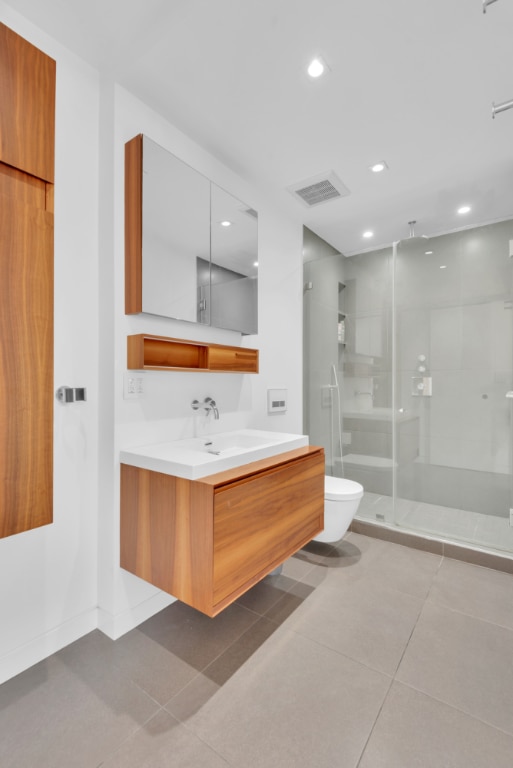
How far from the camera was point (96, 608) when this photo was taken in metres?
1.78

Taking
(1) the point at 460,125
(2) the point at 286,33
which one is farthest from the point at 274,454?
(1) the point at 460,125

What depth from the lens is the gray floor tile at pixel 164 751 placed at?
115cm

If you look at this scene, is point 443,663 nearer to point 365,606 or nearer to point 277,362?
Result: point 365,606

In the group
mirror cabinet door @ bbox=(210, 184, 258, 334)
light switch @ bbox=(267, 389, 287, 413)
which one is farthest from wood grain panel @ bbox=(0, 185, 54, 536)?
light switch @ bbox=(267, 389, 287, 413)

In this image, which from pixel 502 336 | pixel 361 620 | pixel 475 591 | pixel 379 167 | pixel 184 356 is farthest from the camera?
pixel 502 336

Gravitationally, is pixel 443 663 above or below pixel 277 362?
below

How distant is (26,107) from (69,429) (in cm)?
129

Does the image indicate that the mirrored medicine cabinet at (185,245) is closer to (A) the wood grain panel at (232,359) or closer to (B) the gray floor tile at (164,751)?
(A) the wood grain panel at (232,359)

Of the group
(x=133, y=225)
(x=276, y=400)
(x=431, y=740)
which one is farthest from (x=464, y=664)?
(x=133, y=225)

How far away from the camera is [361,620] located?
1850mm

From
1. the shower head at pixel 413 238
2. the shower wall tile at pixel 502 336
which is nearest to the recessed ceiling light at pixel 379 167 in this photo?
the shower head at pixel 413 238

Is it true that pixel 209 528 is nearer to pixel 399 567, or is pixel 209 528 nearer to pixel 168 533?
pixel 168 533

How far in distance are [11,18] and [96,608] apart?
255 cm

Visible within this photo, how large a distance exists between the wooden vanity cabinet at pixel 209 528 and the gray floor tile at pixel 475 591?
0.98 m
